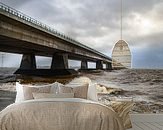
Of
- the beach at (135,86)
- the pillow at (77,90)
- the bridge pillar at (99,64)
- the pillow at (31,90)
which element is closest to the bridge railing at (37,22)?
the bridge pillar at (99,64)

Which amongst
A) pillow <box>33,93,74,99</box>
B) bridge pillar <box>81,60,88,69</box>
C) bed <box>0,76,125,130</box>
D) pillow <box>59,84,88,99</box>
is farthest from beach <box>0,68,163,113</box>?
bed <box>0,76,125,130</box>

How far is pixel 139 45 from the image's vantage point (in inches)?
166

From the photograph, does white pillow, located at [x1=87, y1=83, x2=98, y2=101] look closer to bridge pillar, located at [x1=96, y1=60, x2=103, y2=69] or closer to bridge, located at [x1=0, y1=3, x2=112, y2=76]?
bridge, located at [x1=0, y1=3, x2=112, y2=76]

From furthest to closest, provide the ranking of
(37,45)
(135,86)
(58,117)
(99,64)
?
(37,45), (99,64), (135,86), (58,117)

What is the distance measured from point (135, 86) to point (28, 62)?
147 centimetres

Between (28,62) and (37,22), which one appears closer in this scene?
(28,62)

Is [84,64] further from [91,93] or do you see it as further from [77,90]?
[77,90]

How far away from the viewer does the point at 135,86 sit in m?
4.09

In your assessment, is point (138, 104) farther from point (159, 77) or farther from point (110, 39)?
point (110, 39)

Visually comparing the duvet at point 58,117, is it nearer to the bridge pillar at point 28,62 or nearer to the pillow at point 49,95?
the pillow at point 49,95

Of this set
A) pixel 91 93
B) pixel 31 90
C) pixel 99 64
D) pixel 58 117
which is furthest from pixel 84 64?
pixel 58 117

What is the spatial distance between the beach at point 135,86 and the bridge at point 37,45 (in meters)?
0.17

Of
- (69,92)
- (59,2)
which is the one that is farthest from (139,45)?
(69,92)

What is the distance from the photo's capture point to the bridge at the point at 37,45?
4.05 meters
